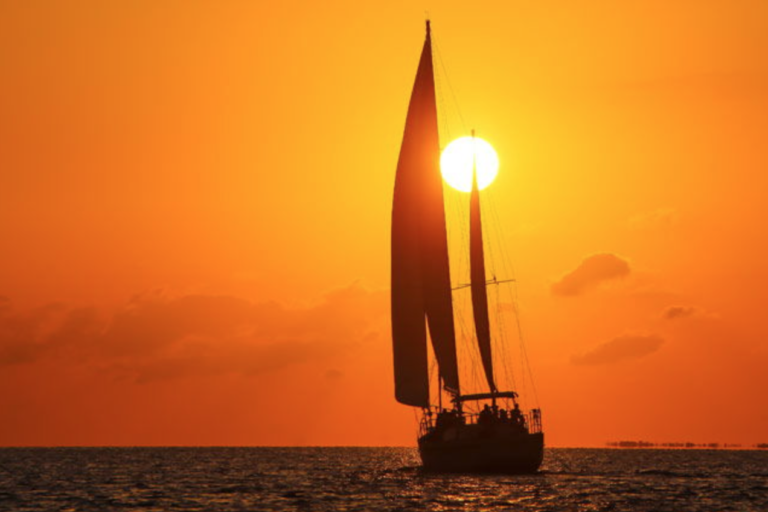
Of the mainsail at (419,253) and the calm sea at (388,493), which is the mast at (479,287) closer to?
the mainsail at (419,253)

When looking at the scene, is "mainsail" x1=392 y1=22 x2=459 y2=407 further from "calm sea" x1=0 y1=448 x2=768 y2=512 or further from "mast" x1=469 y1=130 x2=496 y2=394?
"calm sea" x1=0 y1=448 x2=768 y2=512

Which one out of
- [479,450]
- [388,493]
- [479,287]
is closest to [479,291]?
[479,287]

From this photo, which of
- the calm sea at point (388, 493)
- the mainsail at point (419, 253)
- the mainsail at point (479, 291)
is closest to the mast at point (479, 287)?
the mainsail at point (479, 291)

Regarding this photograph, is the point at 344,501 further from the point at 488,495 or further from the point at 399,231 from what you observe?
the point at 399,231

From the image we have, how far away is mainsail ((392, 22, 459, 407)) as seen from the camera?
70000 millimetres

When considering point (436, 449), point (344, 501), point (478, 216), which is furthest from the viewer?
point (478, 216)

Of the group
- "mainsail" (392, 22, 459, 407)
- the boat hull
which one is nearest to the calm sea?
the boat hull

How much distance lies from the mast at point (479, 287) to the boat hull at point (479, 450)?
19.9 ft

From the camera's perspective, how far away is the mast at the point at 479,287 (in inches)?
2975

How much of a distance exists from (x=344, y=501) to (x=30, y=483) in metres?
32.8

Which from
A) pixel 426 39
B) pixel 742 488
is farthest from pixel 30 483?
pixel 742 488

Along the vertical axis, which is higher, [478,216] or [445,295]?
[478,216]

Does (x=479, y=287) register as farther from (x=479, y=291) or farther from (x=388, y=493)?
(x=388, y=493)

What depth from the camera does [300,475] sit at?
94.1m
